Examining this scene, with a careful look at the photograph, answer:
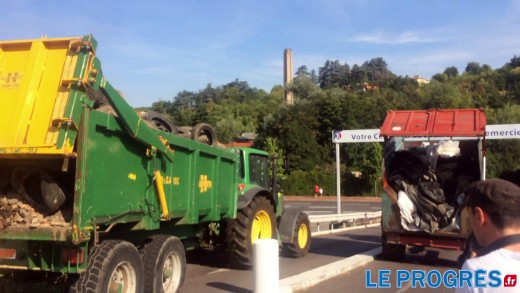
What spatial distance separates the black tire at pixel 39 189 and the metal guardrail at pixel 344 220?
466 inches

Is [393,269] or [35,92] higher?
[35,92]

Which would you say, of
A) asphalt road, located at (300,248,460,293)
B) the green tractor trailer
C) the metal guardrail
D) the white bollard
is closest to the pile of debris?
the green tractor trailer

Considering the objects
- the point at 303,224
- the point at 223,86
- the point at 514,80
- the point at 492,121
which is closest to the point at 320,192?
the point at 492,121

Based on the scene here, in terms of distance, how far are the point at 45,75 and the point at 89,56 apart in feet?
1.86

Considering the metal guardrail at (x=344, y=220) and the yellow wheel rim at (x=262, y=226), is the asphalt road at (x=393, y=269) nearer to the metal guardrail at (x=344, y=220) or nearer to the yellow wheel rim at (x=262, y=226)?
the yellow wheel rim at (x=262, y=226)

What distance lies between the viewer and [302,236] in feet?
39.7

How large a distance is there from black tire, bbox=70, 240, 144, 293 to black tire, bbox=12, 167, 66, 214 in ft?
2.17

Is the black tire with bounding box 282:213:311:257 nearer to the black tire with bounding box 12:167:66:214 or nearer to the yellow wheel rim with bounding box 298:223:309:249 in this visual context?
the yellow wheel rim with bounding box 298:223:309:249

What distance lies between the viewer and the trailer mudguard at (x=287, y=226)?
445 inches

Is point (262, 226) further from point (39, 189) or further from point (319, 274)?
point (39, 189)

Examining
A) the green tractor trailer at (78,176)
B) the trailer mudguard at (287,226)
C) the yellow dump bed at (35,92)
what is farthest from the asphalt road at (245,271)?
the yellow dump bed at (35,92)

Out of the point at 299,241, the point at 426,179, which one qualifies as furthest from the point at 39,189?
the point at 426,179

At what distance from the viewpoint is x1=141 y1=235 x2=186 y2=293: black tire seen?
6.90m

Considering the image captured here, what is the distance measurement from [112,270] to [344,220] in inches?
583
